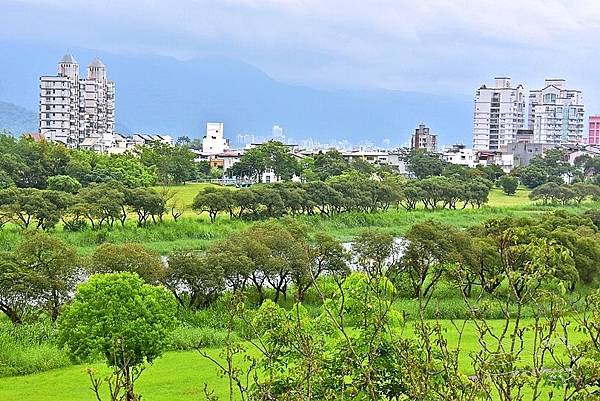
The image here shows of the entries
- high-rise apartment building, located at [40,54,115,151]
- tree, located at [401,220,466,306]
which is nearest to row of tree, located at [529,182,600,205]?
tree, located at [401,220,466,306]

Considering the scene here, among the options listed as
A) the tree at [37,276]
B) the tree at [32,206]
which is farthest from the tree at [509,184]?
the tree at [37,276]

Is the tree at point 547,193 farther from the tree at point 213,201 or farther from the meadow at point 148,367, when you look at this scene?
the meadow at point 148,367

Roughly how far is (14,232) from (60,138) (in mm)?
44669

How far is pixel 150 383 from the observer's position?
15.7 m

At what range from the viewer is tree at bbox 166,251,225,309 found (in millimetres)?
20953

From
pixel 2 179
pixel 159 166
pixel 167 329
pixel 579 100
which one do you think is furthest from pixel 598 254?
pixel 579 100

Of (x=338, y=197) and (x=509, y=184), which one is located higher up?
(x=509, y=184)

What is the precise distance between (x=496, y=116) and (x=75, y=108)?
160ft

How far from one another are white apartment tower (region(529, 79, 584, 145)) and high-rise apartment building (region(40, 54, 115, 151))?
47980 millimetres

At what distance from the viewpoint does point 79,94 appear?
81125 mm

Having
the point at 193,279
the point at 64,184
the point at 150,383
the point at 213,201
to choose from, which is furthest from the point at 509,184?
the point at 150,383

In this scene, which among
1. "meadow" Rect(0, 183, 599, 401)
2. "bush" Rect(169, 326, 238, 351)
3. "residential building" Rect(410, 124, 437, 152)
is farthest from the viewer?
"residential building" Rect(410, 124, 437, 152)

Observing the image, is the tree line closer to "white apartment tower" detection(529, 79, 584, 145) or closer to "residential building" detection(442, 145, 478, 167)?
"residential building" detection(442, 145, 478, 167)

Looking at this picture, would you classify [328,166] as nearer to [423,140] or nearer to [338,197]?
[338,197]
